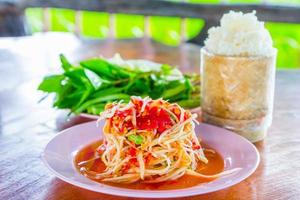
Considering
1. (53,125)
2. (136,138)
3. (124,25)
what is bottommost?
(124,25)

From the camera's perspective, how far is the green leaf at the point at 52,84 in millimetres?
1245

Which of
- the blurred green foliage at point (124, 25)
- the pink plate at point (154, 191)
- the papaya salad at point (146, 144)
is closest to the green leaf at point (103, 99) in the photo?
the pink plate at point (154, 191)

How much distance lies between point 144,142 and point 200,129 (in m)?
0.24

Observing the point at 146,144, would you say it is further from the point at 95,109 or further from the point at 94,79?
the point at 94,79

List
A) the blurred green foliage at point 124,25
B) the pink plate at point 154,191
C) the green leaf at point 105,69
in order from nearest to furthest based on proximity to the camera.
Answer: the pink plate at point 154,191 < the green leaf at point 105,69 < the blurred green foliage at point 124,25

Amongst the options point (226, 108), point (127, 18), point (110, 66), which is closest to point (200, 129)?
point (226, 108)

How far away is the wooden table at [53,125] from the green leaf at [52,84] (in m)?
0.06

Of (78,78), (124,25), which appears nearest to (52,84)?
(78,78)

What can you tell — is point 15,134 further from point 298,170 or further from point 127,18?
point 127,18

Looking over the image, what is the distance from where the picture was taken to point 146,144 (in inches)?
33.8

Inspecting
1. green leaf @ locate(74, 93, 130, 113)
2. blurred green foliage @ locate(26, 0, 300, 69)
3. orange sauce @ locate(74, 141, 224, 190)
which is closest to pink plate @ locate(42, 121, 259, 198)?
orange sauce @ locate(74, 141, 224, 190)

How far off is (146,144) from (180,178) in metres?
0.08

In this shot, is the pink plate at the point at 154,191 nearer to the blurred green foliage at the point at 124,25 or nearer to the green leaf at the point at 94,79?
the green leaf at the point at 94,79

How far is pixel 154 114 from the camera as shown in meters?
0.86
